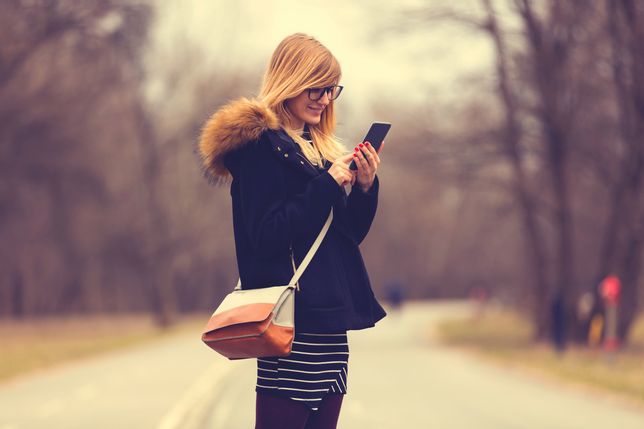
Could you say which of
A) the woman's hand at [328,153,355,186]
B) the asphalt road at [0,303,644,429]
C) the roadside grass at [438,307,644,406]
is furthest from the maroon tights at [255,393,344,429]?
the roadside grass at [438,307,644,406]

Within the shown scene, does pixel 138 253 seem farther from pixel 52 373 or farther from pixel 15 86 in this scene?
pixel 52 373

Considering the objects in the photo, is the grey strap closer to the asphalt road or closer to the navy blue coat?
the navy blue coat

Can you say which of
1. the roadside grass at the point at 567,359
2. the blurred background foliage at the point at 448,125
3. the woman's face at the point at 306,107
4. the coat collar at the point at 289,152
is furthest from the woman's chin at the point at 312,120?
the blurred background foliage at the point at 448,125

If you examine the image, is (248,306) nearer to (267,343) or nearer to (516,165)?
(267,343)

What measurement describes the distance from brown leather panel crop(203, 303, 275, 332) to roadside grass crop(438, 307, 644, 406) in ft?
38.3

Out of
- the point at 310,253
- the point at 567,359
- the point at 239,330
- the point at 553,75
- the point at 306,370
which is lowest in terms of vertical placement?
the point at 567,359

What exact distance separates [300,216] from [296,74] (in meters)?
0.44

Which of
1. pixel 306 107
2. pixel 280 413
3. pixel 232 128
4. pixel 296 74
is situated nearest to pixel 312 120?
pixel 306 107

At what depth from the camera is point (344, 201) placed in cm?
339

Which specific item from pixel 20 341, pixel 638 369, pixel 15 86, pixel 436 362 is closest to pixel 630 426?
pixel 638 369

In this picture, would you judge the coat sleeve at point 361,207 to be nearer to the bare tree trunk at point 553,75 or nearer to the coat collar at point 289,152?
the coat collar at point 289,152

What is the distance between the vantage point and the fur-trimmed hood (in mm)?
3322

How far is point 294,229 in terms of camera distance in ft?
10.6

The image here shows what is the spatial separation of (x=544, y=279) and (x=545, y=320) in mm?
986
